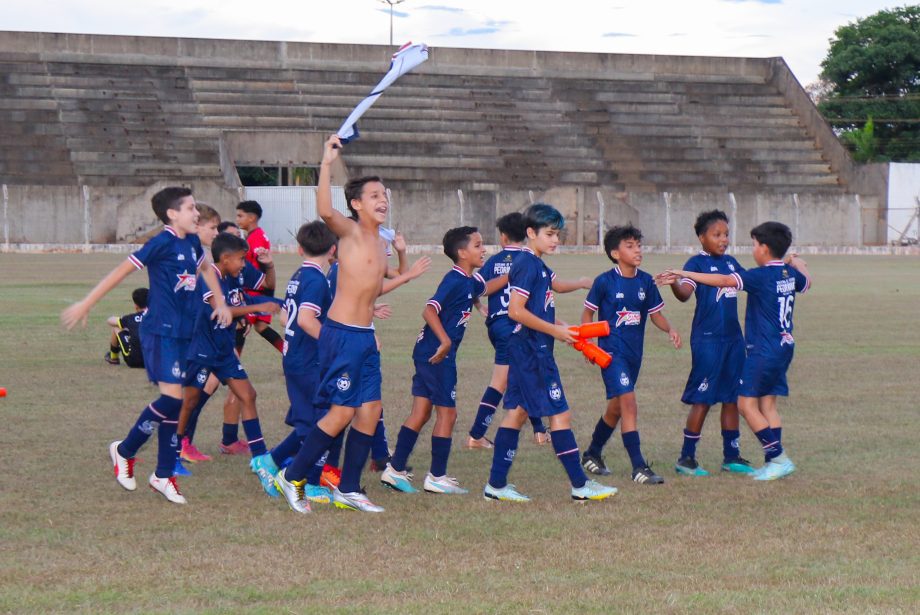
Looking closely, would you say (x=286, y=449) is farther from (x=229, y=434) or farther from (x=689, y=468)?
(x=689, y=468)

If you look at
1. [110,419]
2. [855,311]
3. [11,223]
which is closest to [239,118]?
[11,223]

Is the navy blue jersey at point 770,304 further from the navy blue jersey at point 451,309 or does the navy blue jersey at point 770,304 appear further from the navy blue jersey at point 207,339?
the navy blue jersey at point 207,339

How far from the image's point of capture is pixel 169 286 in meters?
7.33

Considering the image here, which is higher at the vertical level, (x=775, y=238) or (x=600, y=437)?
(x=775, y=238)

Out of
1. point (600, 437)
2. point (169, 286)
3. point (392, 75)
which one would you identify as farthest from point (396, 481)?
point (392, 75)

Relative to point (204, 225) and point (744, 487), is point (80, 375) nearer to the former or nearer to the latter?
point (204, 225)

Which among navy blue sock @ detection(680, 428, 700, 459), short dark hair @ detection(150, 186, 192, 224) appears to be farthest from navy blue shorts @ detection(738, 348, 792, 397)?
short dark hair @ detection(150, 186, 192, 224)

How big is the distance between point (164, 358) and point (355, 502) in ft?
4.64

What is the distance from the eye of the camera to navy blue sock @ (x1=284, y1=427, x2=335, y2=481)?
6.96m

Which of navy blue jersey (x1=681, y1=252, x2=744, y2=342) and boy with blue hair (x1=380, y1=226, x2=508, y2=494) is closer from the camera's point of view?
boy with blue hair (x1=380, y1=226, x2=508, y2=494)

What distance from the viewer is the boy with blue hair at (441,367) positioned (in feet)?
25.2

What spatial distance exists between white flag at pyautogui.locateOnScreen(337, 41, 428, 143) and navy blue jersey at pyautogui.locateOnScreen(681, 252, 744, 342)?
2.54 m

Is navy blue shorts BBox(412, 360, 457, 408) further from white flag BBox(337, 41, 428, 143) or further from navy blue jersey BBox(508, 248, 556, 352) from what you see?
white flag BBox(337, 41, 428, 143)

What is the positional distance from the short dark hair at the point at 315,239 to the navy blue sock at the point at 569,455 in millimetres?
1782
